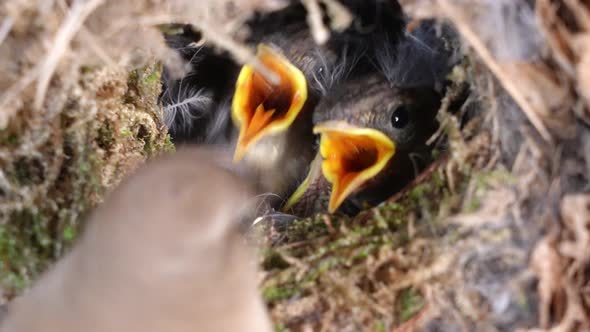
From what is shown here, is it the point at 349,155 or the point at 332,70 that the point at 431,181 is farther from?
the point at 332,70

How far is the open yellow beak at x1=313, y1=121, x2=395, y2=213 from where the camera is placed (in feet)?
5.08

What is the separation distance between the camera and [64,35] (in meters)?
0.93

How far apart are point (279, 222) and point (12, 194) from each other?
748 mm

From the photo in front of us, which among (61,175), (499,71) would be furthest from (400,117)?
(61,175)

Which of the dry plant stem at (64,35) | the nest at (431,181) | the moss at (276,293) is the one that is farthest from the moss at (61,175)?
the moss at (276,293)

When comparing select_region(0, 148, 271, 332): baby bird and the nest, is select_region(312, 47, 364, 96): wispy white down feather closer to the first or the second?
the nest

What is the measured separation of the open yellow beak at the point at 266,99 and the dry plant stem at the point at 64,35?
732mm

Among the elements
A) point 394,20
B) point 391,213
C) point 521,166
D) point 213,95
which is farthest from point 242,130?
point 521,166

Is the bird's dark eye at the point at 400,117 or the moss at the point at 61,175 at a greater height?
the moss at the point at 61,175

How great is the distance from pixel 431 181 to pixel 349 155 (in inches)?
18.8

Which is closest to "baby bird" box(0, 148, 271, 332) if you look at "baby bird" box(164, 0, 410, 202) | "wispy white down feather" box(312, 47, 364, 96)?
"baby bird" box(164, 0, 410, 202)

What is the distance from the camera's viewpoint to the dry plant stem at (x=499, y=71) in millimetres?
961

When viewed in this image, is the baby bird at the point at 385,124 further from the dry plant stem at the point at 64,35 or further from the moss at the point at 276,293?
the dry plant stem at the point at 64,35

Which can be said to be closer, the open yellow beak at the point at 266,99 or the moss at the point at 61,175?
the moss at the point at 61,175
